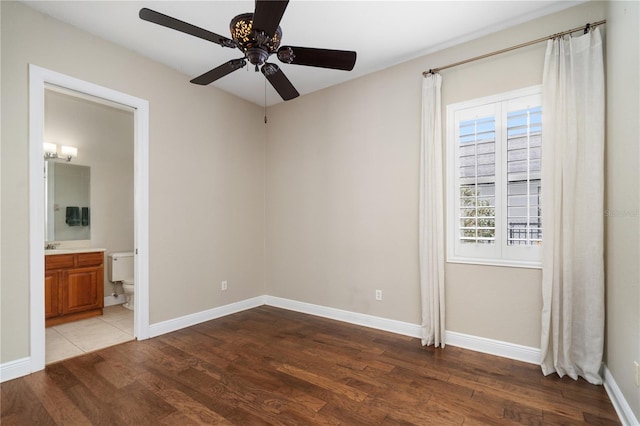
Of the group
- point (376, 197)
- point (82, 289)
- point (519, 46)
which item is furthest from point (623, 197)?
point (82, 289)

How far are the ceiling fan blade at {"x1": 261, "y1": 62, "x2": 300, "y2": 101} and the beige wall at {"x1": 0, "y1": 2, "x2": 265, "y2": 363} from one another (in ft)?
5.98

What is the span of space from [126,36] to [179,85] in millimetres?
765

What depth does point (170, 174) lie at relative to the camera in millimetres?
3654

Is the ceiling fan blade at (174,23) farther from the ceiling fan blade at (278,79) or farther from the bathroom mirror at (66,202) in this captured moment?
the bathroom mirror at (66,202)

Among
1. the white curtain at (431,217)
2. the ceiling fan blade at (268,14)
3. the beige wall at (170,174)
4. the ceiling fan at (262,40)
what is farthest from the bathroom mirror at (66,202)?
the white curtain at (431,217)

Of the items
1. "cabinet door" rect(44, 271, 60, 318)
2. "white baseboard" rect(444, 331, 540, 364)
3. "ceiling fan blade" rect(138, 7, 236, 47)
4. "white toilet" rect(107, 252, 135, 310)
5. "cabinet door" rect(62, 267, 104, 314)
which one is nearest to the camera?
"ceiling fan blade" rect(138, 7, 236, 47)

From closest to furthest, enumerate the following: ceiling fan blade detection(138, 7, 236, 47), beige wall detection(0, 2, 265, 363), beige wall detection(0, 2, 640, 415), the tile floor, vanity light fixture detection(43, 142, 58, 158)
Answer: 1. ceiling fan blade detection(138, 7, 236, 47)
2. beige wall detection(0, 2, 640, 415)
3. beige wall detection(0, 2, 265, 363)
4. the tile floor
5. vanity light fixture detection(43, 142, 58, 158)

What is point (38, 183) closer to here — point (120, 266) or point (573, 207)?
point (120, 266)

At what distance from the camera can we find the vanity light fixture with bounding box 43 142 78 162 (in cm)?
437

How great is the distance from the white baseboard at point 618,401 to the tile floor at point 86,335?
4.16 meters

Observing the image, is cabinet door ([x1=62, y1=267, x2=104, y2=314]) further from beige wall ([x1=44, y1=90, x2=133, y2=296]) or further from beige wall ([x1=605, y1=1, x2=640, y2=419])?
beige wall ([x1=605, y1=1, x2=640, y2=419])

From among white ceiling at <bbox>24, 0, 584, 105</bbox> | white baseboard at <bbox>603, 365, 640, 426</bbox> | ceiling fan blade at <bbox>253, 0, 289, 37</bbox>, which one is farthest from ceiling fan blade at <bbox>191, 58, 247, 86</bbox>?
white baseboard at <bbox>603, 365, 640, 426</bbox>

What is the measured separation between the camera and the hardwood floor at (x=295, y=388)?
2.03 meters

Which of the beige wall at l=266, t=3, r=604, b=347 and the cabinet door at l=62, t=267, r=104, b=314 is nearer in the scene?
the beige wall at l=266, t=3, r=604, b=347
